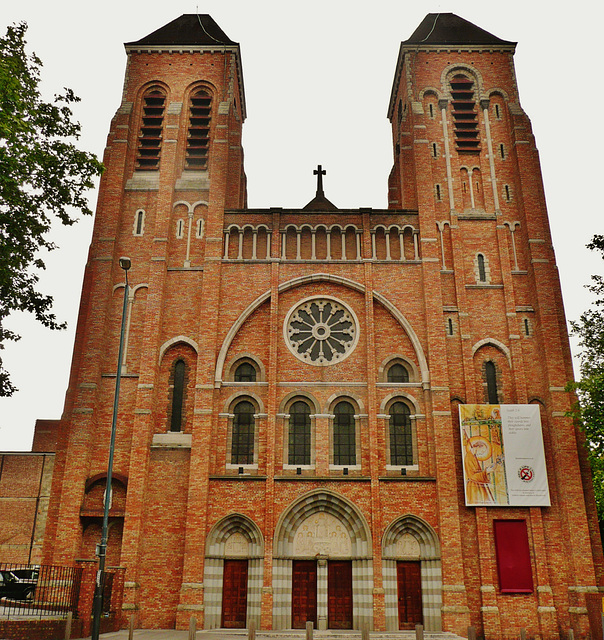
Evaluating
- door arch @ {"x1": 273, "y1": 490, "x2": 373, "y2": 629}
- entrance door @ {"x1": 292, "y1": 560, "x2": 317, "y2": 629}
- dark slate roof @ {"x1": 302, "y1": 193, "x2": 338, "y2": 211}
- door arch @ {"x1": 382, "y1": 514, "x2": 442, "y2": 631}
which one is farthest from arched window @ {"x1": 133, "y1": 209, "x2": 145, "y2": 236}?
door arch @ {"x1": 382, "y1": 514, "x2": 442, "y2": 631}

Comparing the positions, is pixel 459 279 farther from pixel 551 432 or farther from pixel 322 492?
pixel 322 492

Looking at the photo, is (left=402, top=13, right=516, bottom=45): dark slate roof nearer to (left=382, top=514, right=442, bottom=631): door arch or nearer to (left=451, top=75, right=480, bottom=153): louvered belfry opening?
(left=451, top=75, right=480, bottom=153): louvered belfry opening

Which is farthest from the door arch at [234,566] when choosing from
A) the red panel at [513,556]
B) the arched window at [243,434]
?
the red panel at [513,556]

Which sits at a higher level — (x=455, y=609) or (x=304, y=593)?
(x=304, y=593)

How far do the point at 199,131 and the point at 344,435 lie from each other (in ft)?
54.8

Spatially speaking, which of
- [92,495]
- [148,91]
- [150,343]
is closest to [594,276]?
[150,343]

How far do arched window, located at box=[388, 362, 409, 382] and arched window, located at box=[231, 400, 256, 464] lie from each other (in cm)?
592

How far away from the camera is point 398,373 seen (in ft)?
84.0

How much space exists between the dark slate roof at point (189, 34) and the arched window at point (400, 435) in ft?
68.6

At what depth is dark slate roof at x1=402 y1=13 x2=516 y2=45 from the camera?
102 feet

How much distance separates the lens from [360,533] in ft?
75.4

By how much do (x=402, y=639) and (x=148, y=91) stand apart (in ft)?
88.9

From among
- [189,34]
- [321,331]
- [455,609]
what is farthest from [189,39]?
[455,609]

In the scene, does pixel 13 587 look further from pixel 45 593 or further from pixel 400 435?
pixel 400 435
